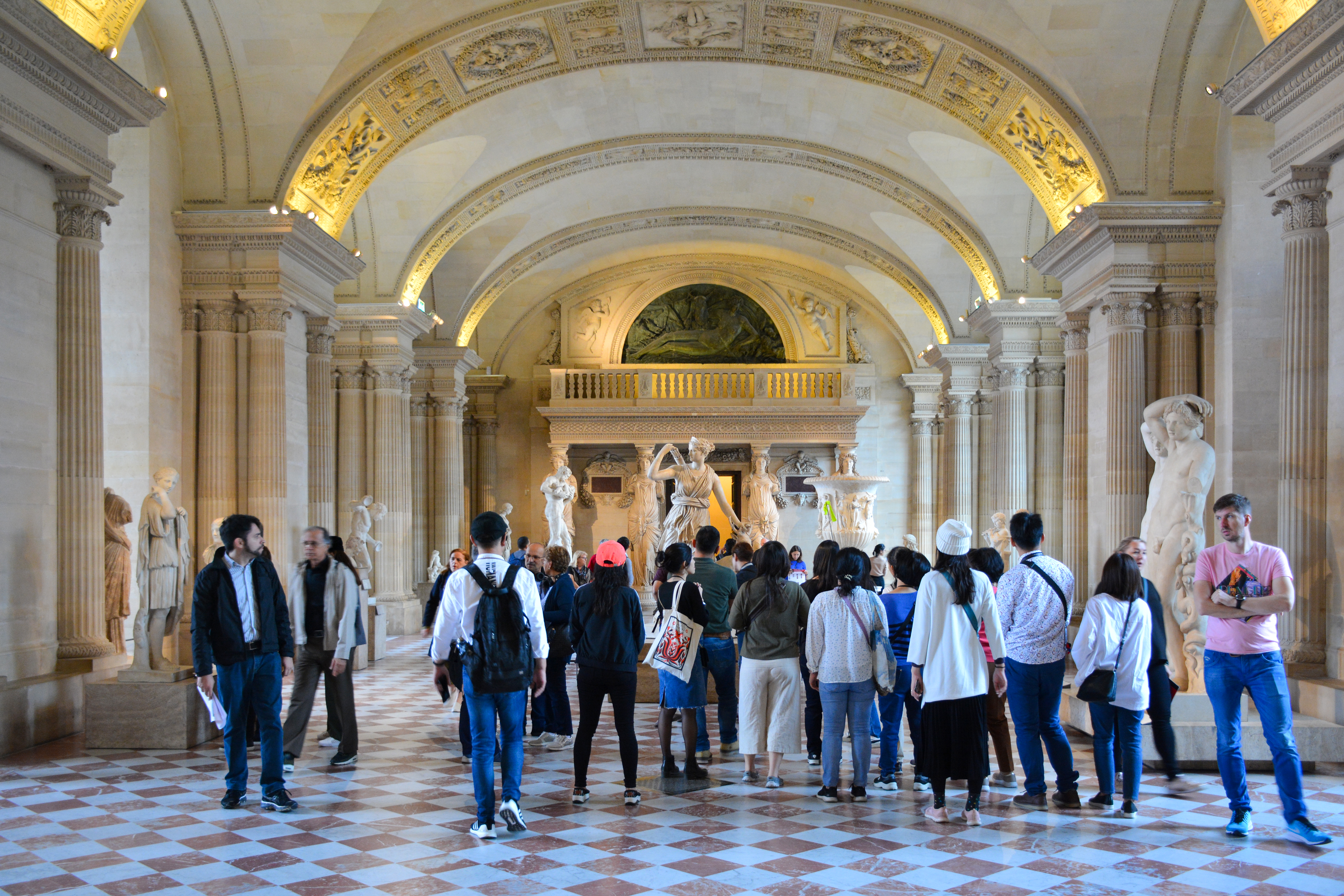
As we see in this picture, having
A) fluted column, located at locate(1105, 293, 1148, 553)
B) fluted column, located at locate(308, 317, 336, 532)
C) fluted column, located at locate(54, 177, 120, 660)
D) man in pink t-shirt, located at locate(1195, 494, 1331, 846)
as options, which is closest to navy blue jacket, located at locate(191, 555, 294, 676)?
fluted column, located at locate(54, 177, 120, 660)

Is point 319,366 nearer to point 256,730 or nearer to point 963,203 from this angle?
point 256,730

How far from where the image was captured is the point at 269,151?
1275cm

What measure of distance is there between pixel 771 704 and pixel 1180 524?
3191 mm

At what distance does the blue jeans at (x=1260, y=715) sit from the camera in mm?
5430

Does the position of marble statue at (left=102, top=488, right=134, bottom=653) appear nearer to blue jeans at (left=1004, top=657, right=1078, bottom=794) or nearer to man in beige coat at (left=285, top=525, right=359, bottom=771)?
man in beige coat at (left=285, top=525, right=359, bottom=771)

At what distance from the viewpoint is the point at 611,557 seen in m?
6.29

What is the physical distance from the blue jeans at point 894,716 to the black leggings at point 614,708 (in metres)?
1.53

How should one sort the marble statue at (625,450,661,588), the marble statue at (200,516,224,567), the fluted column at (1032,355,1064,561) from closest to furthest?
the marble statue at (200,516,224,567) < the fluted column at (1032,355,1064,561) < the marble statue at (625,450,661,588)

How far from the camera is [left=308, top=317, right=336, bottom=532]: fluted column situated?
47.6 feet

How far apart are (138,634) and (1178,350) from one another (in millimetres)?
10482

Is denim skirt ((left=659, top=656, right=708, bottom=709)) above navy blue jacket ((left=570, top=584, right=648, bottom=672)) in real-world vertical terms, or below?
below

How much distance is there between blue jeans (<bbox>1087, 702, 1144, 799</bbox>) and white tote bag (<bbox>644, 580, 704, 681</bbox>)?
7.32 ft

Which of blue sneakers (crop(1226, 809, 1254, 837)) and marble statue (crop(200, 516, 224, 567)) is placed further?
marble statue (crop(200, 516, 224, 567))

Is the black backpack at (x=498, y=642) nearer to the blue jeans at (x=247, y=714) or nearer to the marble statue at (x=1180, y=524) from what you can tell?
the blue jeans at (x=247, y=714)
